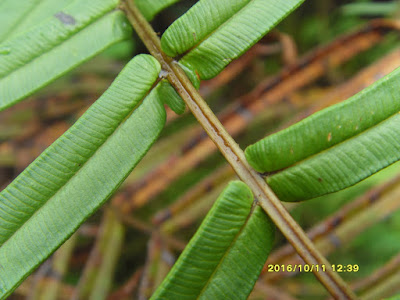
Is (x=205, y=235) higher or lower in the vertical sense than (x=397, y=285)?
higher

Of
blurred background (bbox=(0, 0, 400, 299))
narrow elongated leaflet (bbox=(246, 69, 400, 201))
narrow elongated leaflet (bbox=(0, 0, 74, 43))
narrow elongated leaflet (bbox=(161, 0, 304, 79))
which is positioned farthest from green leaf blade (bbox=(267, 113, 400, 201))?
narrow elongated leaflet (bbox=(0, 0, 74, 43))

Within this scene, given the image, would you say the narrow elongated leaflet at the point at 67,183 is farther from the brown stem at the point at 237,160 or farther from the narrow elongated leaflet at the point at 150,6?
the narrow elongated leaflet at the point at 150,6

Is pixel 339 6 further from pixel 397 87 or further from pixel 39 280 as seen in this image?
pixel 39 280

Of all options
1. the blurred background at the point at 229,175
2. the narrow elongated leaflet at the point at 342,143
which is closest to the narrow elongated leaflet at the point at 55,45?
the narrow elongated leaflet at the point at 342,143

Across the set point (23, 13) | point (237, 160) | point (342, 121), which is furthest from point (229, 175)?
point (23, 13)

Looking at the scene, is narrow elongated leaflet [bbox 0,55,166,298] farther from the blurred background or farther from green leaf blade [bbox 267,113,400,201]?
the blurred background

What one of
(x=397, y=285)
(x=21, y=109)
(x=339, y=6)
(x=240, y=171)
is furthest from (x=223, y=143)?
(x=339, y=6)

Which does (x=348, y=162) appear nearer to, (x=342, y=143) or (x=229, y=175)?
(x=342, y=143)
